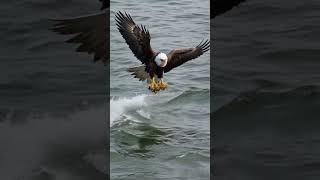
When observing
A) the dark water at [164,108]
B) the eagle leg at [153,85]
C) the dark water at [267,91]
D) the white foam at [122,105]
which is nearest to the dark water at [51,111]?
the white foam at [122,105]

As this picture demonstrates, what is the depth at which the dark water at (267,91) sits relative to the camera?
11.0 meters

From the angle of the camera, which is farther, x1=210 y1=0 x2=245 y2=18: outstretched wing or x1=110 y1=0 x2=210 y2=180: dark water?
x1=210 y1=0 x2=245 y2=18: outstretched wing

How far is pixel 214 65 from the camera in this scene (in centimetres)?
1260

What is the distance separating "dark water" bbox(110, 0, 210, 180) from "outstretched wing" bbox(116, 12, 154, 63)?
16 cm

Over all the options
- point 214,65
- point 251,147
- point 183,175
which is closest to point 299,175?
point 251,147

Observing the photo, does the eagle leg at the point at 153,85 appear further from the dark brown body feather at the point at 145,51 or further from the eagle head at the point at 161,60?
the eagle head at the point at 161,60

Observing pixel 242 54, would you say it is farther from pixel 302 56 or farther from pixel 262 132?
pixel 262 132

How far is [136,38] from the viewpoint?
9.27 meters

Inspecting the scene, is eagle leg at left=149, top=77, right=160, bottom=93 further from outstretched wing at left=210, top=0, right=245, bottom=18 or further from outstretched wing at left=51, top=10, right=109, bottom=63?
outstretched wing at left=210, top=0, right=245, bottom=18

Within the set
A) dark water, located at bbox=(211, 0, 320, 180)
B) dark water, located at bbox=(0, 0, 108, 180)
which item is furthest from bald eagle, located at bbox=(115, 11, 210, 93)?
dark water, located at bbox=(0, 0, 108, 180)

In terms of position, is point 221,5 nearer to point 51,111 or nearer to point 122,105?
point 122,105

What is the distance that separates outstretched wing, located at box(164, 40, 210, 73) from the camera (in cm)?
909

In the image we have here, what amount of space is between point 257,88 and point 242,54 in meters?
0.81

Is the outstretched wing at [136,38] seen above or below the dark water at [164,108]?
above
